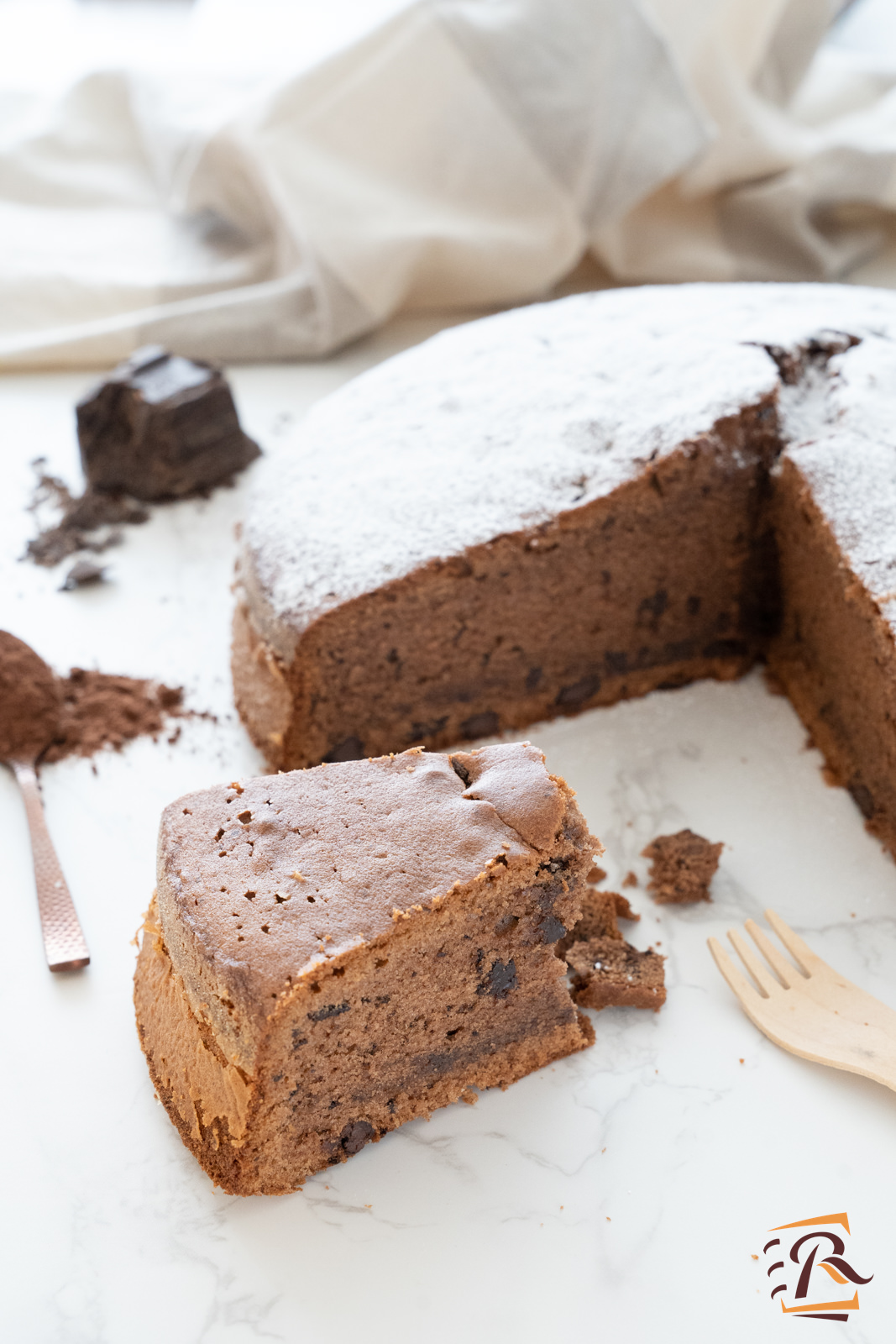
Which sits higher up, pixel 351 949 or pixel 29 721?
pixel 351 949

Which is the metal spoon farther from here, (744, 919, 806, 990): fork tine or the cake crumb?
(744, 919, 806, 990): fork tine

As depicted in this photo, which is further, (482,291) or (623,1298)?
(482,291)

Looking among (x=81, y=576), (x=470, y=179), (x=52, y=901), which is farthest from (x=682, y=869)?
(x=470, y=179)

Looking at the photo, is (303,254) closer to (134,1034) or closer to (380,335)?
(380,335)

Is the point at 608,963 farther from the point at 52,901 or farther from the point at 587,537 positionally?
the point at 52,901

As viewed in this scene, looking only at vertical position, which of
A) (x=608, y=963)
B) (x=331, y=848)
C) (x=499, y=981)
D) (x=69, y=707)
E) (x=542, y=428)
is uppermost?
(x=542, y=428)

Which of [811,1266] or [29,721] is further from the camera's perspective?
[29,721]

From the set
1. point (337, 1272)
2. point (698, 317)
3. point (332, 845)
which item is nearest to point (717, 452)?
point (698, 317)
